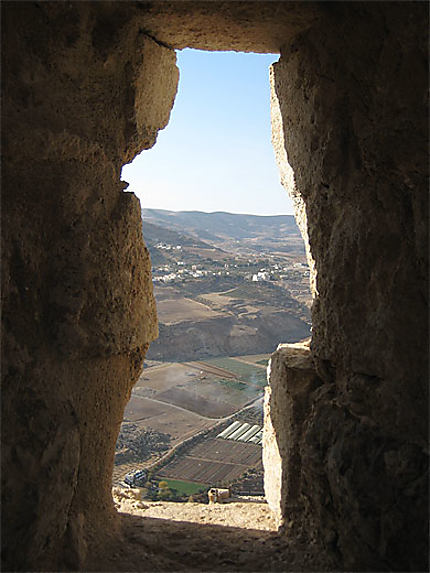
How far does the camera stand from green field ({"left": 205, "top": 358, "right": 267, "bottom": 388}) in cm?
1030

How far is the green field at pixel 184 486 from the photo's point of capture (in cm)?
618

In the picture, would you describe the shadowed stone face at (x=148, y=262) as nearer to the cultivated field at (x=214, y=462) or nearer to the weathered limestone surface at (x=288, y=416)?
the weathered limestone surface at (x=288, y=416)

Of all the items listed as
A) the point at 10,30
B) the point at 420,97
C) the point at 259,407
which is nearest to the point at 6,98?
the point at 10,30

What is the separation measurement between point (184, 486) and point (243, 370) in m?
4.82

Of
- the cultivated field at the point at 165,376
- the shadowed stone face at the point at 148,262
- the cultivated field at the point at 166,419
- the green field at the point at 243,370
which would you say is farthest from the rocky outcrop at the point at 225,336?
the shadowed stone face at the point at 148,262

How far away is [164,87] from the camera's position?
358 centimetres

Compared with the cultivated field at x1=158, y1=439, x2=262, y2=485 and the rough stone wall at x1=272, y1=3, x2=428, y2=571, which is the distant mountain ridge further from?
the rough stone wall at x1=272, y1=3, x2=428, y2=571

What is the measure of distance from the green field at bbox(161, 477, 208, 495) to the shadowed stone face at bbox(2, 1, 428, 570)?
9.92ft

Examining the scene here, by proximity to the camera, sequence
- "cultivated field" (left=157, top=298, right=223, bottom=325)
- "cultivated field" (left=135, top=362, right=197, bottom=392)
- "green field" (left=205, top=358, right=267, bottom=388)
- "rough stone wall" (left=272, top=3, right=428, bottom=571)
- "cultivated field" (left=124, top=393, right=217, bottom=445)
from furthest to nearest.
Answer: "cultivated field" (left=157, top=298, right=223, bottom=325) < "green field" (left=205, top=358, right=267, bottom=388) < "cultivated field" (left=135, top=362, right=197, bottom=392) < "cultivated field" (left=124, top=393, right=217, bottom=445) < "rough stone wall" (left=272, top=3, right=428, bottom=571)

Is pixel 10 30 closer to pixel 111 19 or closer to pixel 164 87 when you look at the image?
pixel 111 19

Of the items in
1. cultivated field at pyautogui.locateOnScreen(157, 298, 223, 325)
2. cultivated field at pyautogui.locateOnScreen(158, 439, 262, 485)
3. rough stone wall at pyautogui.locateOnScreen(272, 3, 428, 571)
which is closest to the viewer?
rough stone wall at pyautogui.locateOnScreen(272, 3, 428, 571)

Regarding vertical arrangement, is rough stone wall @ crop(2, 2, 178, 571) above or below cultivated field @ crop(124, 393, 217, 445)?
above

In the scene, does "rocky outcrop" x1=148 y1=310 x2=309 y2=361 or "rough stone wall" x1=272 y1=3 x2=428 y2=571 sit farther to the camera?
"rocky outcrop" x1=148 y1=310 x2=309 y2=361

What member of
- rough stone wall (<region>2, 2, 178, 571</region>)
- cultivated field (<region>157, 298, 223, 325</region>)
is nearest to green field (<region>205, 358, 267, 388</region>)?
cultivated field (<region>157, 298, 223, 325</region>)
